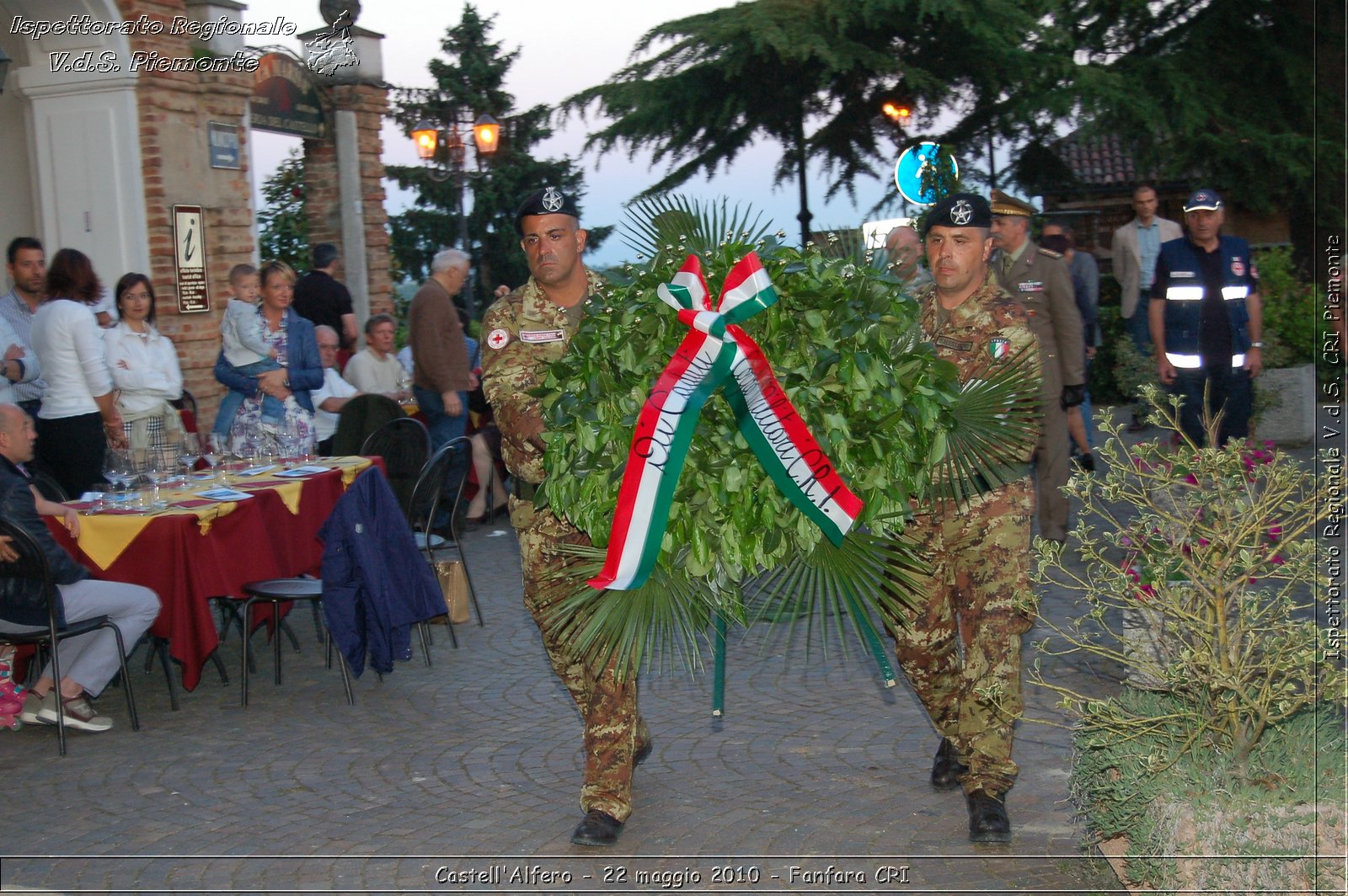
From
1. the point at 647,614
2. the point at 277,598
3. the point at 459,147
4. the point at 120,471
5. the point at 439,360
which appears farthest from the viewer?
the point at 459,147

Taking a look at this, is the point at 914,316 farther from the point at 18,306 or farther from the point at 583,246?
the point at 18,306

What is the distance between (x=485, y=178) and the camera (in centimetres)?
3088

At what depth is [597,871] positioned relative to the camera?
421cm

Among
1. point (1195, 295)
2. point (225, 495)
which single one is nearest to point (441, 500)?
point (225, 495)

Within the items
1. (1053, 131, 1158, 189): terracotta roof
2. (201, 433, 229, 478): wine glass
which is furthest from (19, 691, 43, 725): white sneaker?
(1053, 131, 1158, 189): terracotta roof

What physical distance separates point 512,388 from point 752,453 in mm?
1220

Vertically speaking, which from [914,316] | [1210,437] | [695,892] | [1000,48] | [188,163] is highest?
[1000,48]

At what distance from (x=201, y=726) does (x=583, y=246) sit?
2932mm

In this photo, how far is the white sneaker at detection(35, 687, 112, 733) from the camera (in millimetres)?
5848

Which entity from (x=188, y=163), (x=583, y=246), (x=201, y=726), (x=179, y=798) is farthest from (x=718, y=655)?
(x=188, y=163)

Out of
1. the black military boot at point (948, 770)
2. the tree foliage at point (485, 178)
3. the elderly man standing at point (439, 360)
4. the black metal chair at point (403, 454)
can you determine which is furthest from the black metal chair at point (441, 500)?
the tree foliage at point (485, 178)

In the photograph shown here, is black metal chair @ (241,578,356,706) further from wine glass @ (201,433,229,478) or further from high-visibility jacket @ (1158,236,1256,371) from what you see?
high-visibility jacket @ (1158,236,1256,371)

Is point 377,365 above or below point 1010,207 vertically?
below

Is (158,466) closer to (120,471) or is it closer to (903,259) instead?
(120,471)
